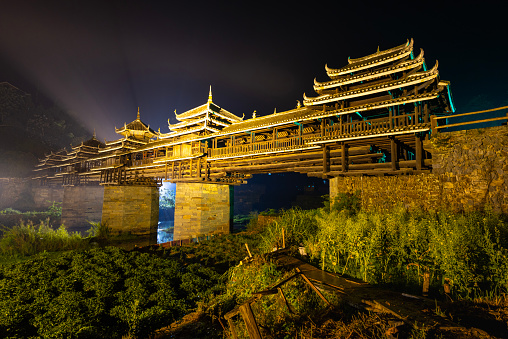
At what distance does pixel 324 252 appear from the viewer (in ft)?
21.3

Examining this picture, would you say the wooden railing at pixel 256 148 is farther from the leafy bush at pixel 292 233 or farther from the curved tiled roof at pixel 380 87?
the leafy bush at pixel 292 233

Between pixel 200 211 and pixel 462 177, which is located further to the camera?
pixel 200 211

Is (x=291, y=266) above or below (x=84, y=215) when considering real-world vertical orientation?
above

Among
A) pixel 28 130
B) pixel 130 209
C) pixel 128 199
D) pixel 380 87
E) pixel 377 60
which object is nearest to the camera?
pixel 380 87

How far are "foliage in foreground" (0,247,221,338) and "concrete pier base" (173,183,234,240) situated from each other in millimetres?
6601

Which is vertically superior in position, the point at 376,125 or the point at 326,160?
the point at 376,125

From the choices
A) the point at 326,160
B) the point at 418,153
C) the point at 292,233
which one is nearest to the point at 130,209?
the point at 292,233

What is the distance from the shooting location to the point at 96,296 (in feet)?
22.0

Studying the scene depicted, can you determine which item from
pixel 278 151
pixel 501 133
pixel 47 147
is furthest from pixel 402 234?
pixel 47 147

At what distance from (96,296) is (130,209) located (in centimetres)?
1829

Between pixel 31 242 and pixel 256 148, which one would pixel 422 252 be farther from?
pixel 31 242

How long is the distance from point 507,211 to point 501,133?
2.50 meters

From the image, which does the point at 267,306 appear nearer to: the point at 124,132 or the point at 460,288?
the point at 460,288

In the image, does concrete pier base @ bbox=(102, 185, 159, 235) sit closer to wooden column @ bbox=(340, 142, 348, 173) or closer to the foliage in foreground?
the foliage in foreground
